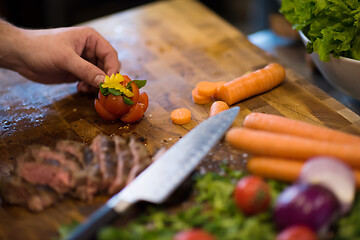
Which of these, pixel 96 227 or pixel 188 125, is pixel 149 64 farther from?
pixel 96 227

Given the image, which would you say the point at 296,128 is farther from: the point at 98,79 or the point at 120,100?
the point at 98,79

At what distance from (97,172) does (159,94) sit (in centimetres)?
99

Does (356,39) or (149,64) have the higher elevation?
(356,39)

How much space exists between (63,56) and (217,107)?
1.12m

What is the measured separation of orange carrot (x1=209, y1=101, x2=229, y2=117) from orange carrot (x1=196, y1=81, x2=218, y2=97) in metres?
0.13

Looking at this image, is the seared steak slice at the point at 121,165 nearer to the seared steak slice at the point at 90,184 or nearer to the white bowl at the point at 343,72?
the seared steak slice at the point at 90,184

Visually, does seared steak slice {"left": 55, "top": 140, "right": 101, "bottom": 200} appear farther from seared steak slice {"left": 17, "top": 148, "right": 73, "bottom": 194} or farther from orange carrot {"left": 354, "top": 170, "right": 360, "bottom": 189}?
orange carrot {"left": 354, "top": 170, "right": 360, "bottom": 189}

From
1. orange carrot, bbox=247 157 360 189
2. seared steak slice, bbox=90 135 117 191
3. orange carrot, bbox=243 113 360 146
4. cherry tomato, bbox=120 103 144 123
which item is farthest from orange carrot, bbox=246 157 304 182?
cherry tomato, bbox=120 103 144 123

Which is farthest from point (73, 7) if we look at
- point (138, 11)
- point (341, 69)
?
point (341, 69)

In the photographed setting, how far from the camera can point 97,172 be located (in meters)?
2.24

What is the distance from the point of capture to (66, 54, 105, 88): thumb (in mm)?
2768

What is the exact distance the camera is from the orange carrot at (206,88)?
9.48 ft

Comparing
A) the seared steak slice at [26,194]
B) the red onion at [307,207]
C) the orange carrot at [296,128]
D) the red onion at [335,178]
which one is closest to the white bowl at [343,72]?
the orange carrot at [296,128]

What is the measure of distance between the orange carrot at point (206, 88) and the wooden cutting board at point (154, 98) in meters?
0.11
